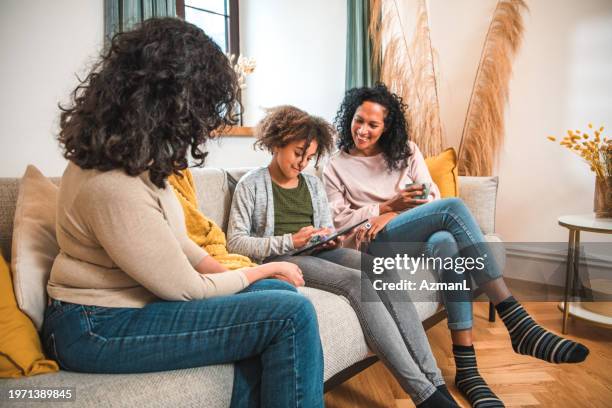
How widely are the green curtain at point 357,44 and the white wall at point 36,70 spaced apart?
67.0 inches

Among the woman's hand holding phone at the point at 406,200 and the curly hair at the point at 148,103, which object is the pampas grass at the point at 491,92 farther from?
the curly hair at the point at 148,103

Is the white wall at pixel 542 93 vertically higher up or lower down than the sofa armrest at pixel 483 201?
higher up

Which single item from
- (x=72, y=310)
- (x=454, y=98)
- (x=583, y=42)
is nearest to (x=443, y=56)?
(x=454, y=98)

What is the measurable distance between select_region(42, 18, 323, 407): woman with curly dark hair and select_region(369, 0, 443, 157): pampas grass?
7.54 ft

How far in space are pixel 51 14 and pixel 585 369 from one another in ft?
9.73

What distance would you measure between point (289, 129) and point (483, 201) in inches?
47.0

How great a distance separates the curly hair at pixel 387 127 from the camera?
2.22m

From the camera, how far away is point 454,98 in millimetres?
3150

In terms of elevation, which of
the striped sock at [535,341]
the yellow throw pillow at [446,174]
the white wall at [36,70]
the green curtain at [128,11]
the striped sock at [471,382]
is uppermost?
the green curtain at [128,11]

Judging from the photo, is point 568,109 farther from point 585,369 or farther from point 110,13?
point 110,13

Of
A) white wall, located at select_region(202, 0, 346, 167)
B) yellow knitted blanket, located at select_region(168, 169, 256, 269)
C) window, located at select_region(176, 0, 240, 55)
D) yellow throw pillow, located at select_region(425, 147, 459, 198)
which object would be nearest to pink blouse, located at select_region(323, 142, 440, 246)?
yellow throw pillow, located at select_region(425, 147, 459, 198)

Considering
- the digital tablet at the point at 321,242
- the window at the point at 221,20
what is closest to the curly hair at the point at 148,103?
the digital tablet at the point at 321,242

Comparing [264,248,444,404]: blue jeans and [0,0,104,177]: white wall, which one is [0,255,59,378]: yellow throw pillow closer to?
[264,248,444,404]: blue jeans

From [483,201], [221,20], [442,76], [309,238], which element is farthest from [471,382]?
[221,20]
